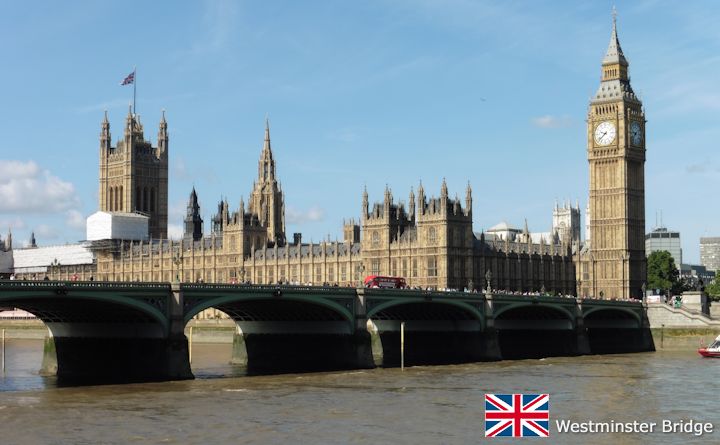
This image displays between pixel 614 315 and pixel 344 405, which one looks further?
pixel 614 315

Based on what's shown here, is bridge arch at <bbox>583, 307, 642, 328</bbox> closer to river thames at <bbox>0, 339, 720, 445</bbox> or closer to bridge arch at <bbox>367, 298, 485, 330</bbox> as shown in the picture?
bridge arch at <bbox>367, 298, 485, 330</bbox>

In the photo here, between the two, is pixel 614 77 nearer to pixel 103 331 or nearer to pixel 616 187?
pixel 616 187

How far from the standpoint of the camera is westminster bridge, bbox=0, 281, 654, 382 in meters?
74.8

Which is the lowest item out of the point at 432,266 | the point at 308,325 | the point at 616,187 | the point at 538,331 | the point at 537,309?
the point at 538,331

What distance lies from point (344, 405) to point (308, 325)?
29.2 metres

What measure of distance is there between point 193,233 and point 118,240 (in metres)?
12.2

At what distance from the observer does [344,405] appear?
6378cm

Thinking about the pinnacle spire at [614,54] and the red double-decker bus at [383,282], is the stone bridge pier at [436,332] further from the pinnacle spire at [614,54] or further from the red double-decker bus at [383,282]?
the pinnacle spire at [614,54]

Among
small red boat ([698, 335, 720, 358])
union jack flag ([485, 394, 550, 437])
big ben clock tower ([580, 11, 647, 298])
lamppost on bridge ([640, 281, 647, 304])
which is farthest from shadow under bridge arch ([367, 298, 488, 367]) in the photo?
big ben clock tower ([580, 11, 647, 298])

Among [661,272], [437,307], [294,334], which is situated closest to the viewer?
[294,334]

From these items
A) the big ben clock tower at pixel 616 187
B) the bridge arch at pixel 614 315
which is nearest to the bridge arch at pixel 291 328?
the bridge arch at pixel 614 315

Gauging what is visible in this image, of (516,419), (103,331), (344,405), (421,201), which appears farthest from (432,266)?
(516,419)

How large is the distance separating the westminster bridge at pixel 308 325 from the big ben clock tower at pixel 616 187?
27727 millimetres

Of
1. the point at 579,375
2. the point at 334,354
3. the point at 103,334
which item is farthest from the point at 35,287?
the point at 579,375
